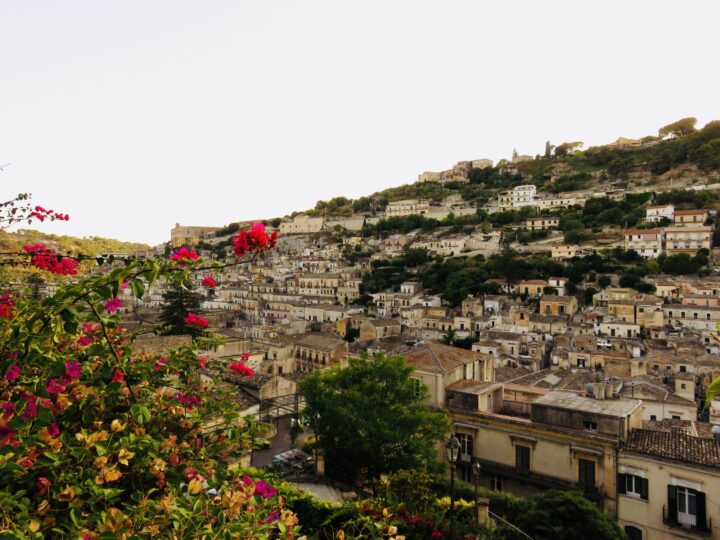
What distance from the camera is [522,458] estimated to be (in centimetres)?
1405

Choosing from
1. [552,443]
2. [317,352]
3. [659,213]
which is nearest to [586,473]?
[552,443]

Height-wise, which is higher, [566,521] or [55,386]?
[55,386]

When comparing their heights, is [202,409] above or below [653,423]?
above

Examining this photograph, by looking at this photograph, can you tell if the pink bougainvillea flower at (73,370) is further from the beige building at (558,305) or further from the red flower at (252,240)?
the beige building at (558,305)

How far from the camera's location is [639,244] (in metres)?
61.3

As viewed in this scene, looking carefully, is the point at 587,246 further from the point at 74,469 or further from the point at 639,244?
the point at 74,469

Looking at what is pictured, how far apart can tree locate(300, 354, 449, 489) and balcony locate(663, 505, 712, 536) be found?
5838 millimetres

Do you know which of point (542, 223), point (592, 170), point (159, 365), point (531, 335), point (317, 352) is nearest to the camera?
point (159, 365)

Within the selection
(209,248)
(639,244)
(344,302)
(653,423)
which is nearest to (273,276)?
(344,302)

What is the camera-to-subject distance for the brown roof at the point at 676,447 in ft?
39.8

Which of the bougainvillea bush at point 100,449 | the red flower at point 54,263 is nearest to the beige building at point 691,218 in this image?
the red flower at point 54,263

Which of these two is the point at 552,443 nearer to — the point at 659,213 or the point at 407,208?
the point at 659,213

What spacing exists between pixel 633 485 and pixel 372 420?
23.6ft

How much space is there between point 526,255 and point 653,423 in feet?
163
